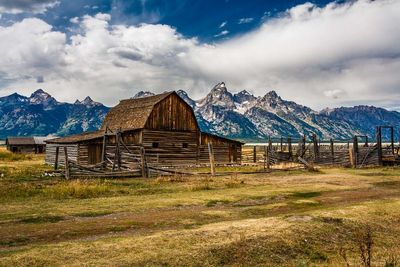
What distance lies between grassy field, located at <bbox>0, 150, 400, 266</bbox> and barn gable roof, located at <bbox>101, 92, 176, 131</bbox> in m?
23.4

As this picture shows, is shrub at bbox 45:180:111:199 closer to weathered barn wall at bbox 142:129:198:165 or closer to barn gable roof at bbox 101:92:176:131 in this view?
weathered barn wall at bbox 142:129:198:165

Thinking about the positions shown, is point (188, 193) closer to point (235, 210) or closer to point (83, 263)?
point (235, 210)

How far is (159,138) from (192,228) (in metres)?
31.4

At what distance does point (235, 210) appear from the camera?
13.5m

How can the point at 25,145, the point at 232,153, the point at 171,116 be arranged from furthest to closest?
the point at 25,145 < the point at 232,153 < the point at 171,116

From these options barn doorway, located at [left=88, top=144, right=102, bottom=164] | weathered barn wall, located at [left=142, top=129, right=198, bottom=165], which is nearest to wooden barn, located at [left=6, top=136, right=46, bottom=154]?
barn doorway, located at [left=88, top=144, right=102, bottom=164]

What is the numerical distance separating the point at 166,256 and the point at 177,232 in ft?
5.78

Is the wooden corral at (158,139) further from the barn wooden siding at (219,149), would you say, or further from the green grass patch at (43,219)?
the green grass patch at (43,219)

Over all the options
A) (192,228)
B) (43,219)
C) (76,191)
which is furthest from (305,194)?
(43,219)

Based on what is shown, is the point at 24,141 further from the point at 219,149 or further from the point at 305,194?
the point at 305,194

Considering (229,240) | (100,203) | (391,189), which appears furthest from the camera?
(391,189)

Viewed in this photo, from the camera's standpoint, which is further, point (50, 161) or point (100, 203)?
point (50, 161)

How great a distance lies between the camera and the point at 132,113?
4466cm

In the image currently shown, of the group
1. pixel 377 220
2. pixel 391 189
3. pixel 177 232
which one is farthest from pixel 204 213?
pixel 391 189
